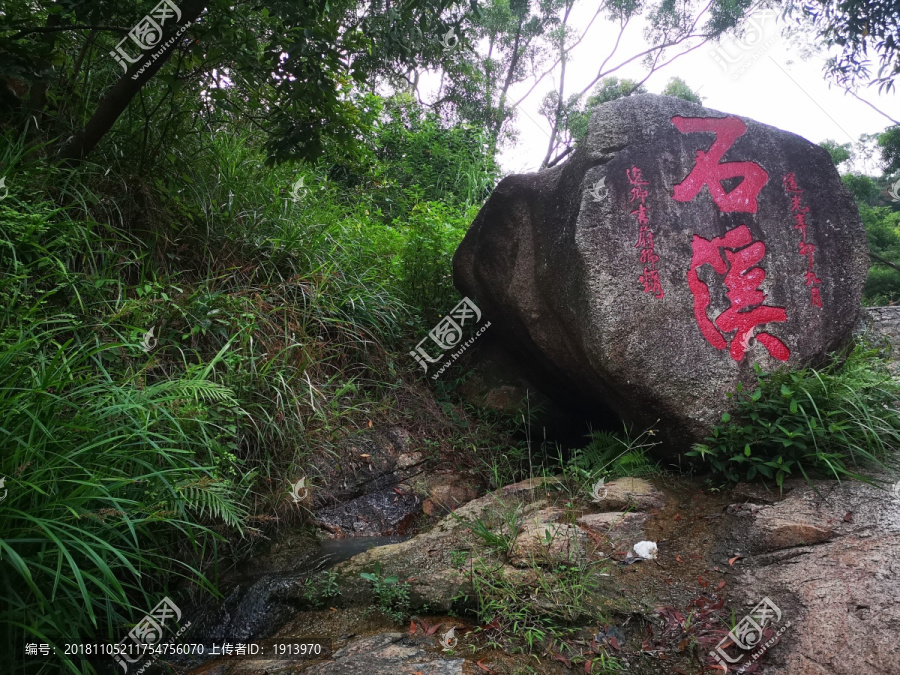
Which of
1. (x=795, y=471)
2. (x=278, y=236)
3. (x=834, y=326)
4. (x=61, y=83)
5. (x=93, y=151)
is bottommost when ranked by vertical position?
(x=795, y=471)

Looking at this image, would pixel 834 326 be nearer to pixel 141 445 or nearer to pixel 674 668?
pixel 674 668

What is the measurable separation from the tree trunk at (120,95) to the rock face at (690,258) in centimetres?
232

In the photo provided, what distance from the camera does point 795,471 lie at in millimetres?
2766

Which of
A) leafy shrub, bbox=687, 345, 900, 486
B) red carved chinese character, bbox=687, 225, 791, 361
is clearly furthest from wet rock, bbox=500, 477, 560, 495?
red carved chinese character, bbox=687, 225, 791, 361

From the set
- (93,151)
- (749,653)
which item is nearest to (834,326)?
(749,653)

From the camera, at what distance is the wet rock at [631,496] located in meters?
2.90

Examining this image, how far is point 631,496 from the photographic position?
297 cm

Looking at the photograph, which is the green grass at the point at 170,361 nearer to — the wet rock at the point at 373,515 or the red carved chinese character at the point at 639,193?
the wet rock at the point at 373,515

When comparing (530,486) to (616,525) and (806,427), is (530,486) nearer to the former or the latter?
(616,525)

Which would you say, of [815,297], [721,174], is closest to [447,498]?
[815,297]

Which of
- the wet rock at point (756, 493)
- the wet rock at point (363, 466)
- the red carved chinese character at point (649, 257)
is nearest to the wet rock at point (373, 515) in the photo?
the wet rock at point (363, 466)

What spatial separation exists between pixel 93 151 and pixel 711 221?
→ 3920 millimetres

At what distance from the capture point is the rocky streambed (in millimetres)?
1897

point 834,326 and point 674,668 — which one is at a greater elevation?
point 834,326
